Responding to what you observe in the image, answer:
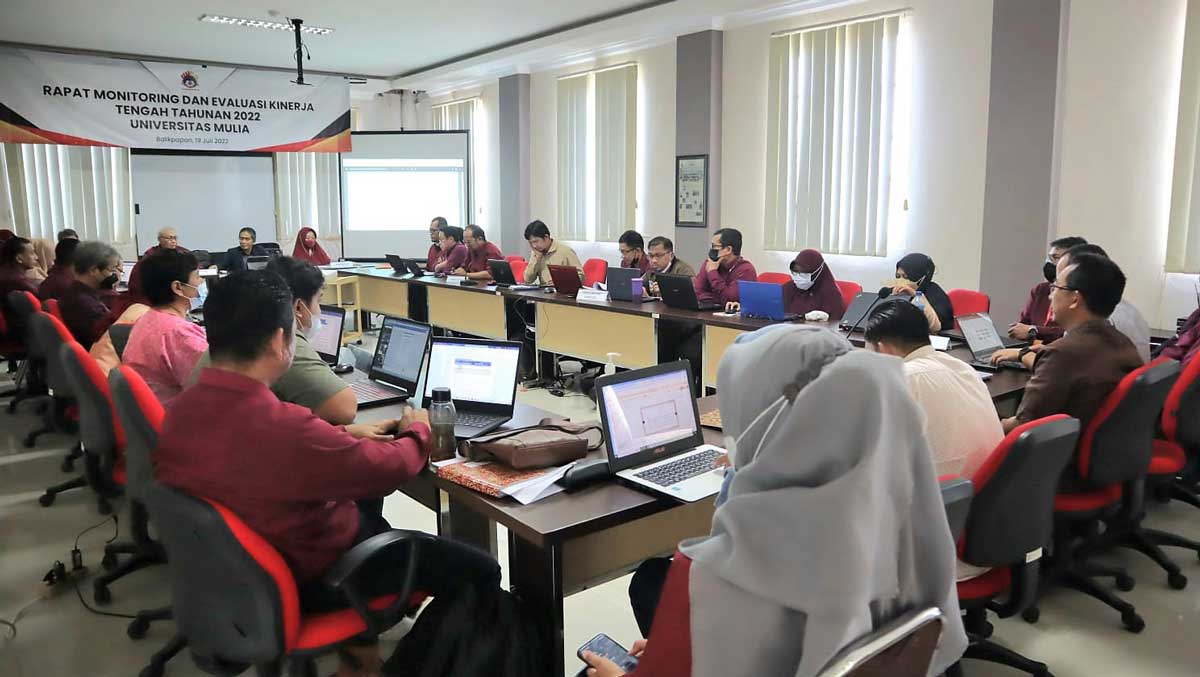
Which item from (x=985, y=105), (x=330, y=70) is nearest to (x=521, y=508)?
(x=985, y=105)

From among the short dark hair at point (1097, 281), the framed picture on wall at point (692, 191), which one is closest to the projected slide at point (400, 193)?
the framed picture on wall at point (692, 191)

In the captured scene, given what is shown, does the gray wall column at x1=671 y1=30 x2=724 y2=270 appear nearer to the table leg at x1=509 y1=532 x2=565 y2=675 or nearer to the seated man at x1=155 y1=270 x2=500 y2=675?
the table leg at x1=509 y1=532 x2=565 y2=675

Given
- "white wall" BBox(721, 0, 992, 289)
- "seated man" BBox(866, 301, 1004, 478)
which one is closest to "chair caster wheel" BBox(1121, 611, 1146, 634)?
"seated man" BBox(866, 301, 1004, 478)

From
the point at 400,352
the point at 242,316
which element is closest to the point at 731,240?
the point at 400,352

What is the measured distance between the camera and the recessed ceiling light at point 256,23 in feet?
23.6

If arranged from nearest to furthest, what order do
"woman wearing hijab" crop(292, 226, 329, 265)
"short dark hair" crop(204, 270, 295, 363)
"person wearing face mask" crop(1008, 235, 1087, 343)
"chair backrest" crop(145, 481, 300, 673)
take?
"chair backrest" crop(145, 481, 300, 673) < "short dark hair" crop(204, 270, 295, 363) < "person wearing face mask" crop(1008, 235, 1087, 343) < "woman wearing hijab" crop(292, 226, 329, 265)

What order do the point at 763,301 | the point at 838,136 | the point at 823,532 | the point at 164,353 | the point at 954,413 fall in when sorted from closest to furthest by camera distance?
the point at 823,532 < the point at 954,413 < the point at 164,353 < the point at 763,301 < the point at 838,136

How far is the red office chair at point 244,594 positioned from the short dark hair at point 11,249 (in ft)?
17.3

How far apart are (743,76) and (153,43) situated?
594 centimetres

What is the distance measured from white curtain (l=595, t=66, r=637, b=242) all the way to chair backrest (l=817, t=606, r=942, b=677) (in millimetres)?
7307

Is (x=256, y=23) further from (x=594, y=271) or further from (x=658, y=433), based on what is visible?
(x=658, y=433)

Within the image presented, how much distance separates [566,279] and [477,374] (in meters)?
3.36

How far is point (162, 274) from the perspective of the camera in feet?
9.80

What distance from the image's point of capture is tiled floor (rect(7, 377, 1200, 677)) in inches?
97.8
